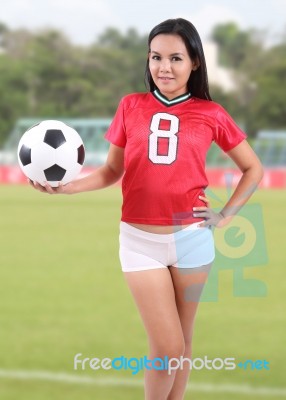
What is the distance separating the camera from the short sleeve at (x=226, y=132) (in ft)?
11.7

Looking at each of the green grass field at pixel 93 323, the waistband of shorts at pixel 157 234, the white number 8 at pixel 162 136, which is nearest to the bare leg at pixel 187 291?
the waistband of shorts at pixel 157 234

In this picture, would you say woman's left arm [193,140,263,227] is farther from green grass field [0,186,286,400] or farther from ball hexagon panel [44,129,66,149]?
green grass field [0,186,286,400]

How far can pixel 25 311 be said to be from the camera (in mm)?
8008

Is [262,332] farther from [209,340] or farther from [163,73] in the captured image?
[163,73]

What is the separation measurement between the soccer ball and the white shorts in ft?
1.16

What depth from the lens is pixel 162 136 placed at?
11.3 feet

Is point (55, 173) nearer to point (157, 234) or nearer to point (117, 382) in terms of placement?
point (157, 234)

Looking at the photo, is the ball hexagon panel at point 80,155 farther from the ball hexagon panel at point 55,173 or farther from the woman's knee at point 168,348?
the woman's knee at point 168,348

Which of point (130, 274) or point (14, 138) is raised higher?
point (130, 274)

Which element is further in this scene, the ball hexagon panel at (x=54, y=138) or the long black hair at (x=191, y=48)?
the ball hexagon panel at (x=54, y=138)

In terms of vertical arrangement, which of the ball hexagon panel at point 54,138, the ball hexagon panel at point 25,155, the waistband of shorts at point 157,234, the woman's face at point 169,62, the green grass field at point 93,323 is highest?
the woman's face at point 169,62

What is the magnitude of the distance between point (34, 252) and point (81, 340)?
6084mm

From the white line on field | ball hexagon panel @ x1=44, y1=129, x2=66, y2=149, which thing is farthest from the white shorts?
the white line on field

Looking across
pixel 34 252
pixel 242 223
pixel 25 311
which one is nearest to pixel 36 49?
pixel 34 252
